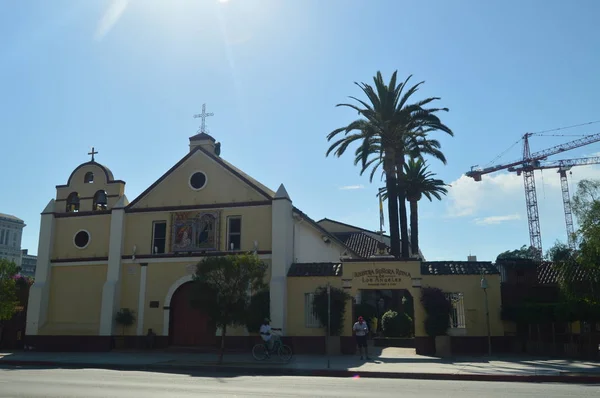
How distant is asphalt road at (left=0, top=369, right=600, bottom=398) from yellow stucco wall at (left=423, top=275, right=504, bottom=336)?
→ 29.4ft

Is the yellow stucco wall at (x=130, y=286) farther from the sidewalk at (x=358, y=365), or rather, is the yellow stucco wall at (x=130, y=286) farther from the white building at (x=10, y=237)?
the white building at (x=10, y=237)

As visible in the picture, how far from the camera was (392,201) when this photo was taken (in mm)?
30922

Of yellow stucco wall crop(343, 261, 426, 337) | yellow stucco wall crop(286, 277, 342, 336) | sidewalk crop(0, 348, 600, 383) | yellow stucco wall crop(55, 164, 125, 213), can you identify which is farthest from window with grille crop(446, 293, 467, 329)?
yellow stucco wall crop(55, 164, 125, 213)

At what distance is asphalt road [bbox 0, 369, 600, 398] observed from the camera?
41.9ft

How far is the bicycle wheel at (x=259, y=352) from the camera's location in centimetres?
2286

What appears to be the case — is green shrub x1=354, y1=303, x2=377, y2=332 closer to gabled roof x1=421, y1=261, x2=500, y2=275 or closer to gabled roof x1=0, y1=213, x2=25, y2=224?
gabled roof x1=421, y1=261, x2=500, y2=275

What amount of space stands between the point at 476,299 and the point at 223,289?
11.3m

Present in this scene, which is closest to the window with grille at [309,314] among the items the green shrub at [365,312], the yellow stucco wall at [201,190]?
the yellow stucco wall at [201,190]

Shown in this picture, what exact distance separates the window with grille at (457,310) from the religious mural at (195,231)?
38.1 feet

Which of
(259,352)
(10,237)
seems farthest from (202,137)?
(10,237)

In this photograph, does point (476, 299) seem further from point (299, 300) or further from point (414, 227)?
point (414, 227)

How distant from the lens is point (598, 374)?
16.6 meters

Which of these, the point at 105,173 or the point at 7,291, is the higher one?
the point at 105,173

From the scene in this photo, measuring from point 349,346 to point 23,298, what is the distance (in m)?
18.7
